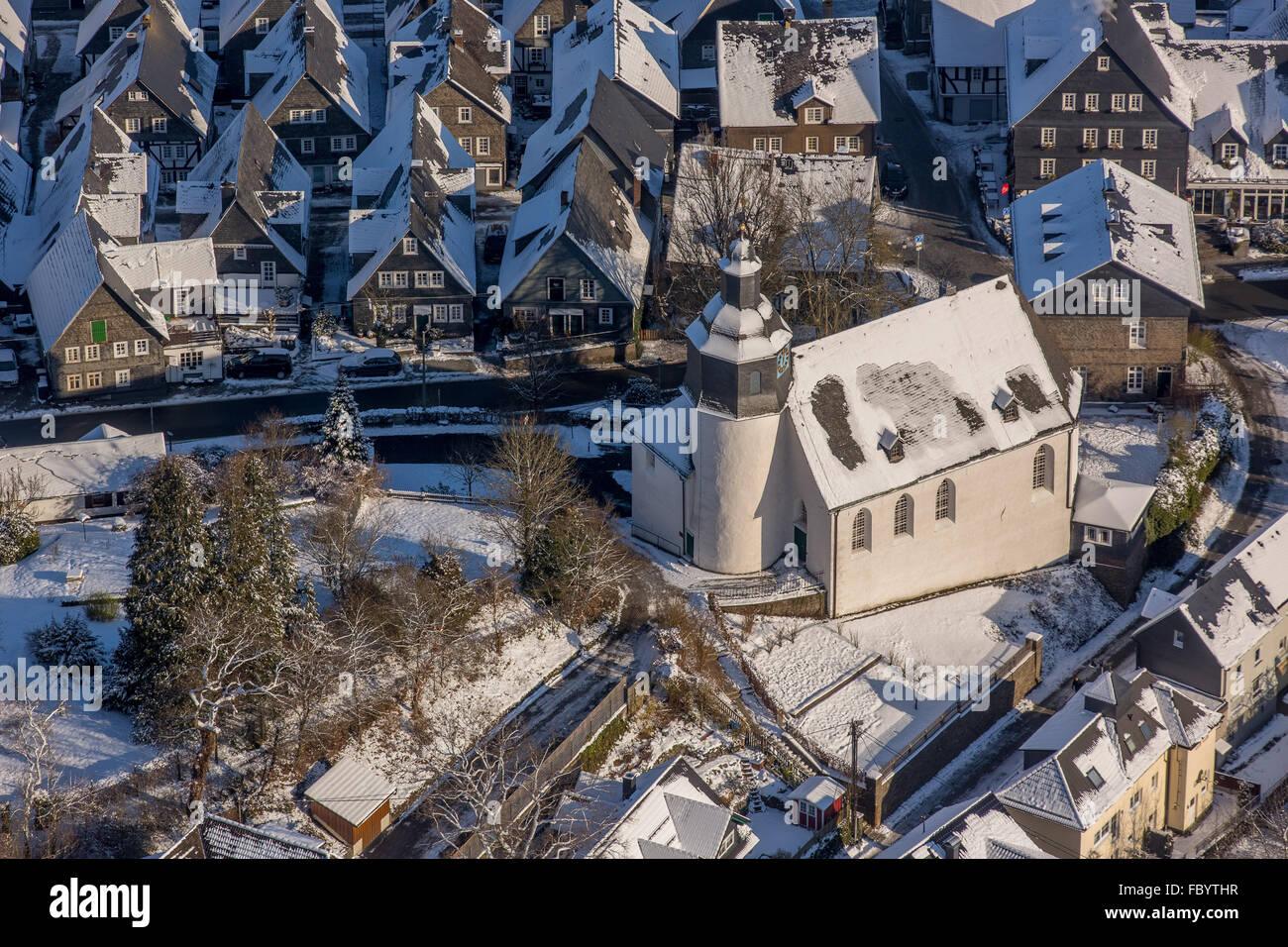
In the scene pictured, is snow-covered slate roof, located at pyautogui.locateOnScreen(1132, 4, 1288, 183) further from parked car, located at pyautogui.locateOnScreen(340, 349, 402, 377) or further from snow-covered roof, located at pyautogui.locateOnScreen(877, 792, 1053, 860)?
snow-covered roof, located at pyautogui.locateOnScreen(877, 792, 1053, 860)

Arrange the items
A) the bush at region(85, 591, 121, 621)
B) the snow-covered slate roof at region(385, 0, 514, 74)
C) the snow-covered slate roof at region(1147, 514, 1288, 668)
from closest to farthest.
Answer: the bush at region(85, 591, 121, 621) → the snow-covered slate roof at region(1147, 514, 1288, 668) → the snow-covered slate roof at region(385, 0, 514, 74)

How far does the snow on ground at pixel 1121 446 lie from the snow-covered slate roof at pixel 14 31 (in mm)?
83663

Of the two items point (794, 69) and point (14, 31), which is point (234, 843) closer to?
point (794, 69)

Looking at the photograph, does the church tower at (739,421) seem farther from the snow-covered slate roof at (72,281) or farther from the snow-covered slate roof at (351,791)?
the snow-covered slate roof at (72,281)

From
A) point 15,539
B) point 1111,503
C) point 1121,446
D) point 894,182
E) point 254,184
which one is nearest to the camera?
point 15,539

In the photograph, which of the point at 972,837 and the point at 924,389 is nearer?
the point at 972,837

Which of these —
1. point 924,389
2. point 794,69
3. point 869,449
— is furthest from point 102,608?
point 794,69

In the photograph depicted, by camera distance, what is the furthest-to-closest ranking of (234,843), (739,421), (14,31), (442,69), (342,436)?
(14,31), (442,69), (342,436), (739,421), (234,843)

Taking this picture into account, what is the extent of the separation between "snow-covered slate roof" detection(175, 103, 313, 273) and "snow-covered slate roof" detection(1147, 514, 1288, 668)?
5347cm

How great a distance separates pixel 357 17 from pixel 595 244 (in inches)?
2091

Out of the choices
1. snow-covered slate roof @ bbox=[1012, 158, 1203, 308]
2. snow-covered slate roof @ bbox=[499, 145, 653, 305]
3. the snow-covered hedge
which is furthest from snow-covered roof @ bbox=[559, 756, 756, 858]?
snow-covered slate roof @ bbox=[499, 145, 653, 305]

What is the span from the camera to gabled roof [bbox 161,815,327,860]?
195 feet

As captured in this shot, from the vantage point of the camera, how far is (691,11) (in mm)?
128875

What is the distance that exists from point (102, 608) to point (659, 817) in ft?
83.0
